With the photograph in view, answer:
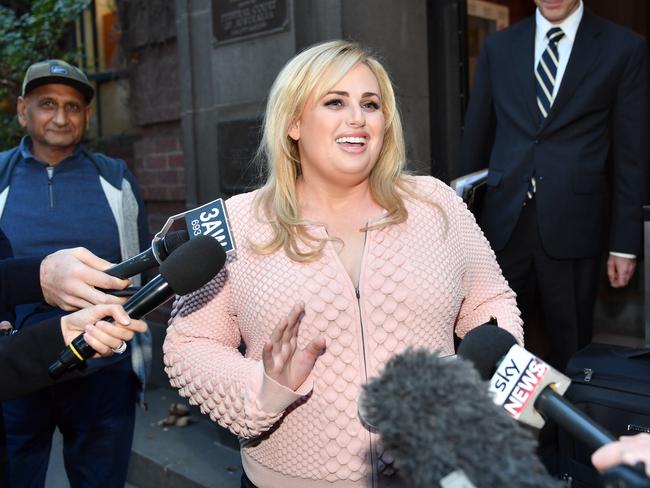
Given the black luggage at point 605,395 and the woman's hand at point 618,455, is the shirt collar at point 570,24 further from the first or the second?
the woman's hand at point 618,455

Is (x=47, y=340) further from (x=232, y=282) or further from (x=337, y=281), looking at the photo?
(x=337, y=281)

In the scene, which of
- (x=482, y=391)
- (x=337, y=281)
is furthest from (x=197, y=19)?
(x=482, y=391)

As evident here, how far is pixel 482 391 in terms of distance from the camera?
1.02 metres

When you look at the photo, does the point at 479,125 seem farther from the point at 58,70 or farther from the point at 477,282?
the point at 58,70

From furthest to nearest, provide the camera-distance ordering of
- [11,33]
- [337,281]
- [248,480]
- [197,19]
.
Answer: [11,33] → [197,19] → [248,480] → [337,281]

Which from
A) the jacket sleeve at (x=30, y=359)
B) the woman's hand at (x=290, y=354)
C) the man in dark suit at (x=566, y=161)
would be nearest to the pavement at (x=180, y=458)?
the man in dark suit at (x=566, y=161)

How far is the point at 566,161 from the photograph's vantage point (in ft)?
10.6

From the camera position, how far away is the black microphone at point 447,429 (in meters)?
0.94

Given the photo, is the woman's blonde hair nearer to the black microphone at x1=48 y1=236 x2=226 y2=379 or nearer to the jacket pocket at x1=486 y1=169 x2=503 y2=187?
the black microphone at x1=48 y1=236 x2=226 y2=379

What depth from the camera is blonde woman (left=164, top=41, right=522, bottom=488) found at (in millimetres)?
1968

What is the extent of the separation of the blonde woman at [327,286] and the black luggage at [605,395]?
1.44 feet

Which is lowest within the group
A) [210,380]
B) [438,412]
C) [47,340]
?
[210,380]

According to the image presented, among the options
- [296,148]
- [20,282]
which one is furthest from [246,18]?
[20,282]

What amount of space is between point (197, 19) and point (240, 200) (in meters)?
2.57
